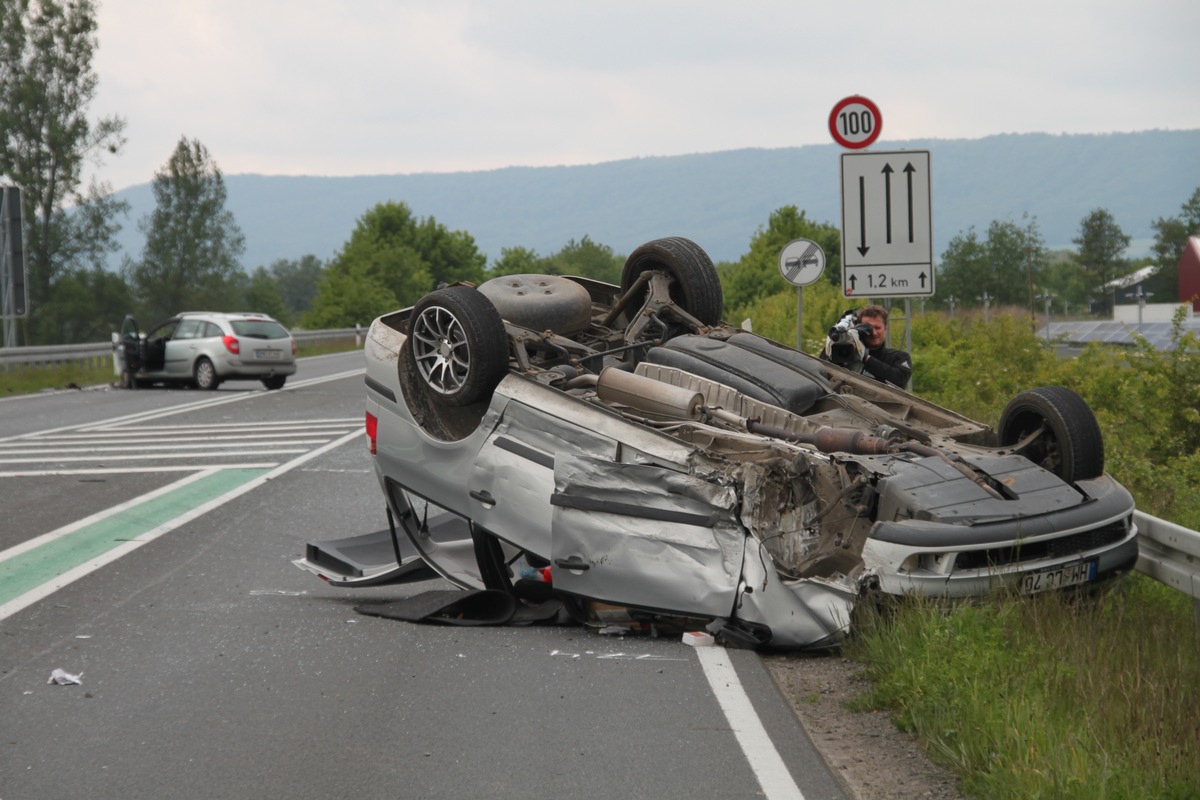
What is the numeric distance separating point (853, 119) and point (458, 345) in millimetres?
6589

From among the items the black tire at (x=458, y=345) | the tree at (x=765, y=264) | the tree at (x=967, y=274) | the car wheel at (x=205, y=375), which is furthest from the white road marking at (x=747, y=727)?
the tree at (x=967, y=274)

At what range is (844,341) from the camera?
887 centimetres

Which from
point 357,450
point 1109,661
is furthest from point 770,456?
point 357,450

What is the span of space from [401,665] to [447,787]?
1825mm

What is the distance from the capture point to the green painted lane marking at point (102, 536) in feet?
28.0

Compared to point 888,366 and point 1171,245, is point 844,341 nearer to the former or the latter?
point 888,366

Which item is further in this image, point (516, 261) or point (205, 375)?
point (516, 261)

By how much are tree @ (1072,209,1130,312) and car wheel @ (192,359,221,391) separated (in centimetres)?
11847

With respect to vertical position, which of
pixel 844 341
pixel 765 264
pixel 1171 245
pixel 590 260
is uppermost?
pixel 1171 245

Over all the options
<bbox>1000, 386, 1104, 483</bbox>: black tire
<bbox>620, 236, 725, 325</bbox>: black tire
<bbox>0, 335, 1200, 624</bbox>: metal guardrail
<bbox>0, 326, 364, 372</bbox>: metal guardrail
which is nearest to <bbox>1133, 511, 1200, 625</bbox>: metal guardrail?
<bbox>0, 335, 1200, 624</bbox>: metal guardrail

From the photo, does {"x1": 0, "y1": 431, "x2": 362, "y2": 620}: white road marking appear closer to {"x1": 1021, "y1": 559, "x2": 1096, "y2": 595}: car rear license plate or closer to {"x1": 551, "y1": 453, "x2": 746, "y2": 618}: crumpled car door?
{"x1": 551, "y1": 453, "x2": 746, "y2": 618}: crumpled car door

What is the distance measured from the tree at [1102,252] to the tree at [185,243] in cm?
8581

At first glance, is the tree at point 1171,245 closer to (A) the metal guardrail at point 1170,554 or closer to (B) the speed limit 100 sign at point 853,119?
(B) the speed limit 100 sign at point 853,119

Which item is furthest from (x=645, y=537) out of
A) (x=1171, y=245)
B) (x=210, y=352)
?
(x=1171, y=245)
